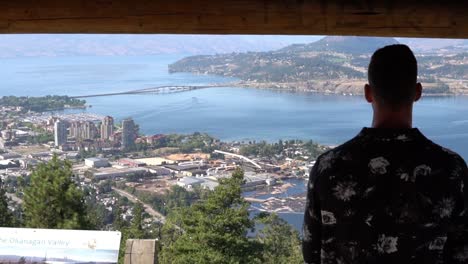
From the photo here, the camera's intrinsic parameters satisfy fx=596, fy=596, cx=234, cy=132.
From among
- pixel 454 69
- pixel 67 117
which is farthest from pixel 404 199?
pixel 67 117

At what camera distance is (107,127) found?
12094 millimetres

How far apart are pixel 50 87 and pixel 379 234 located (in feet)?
49.4

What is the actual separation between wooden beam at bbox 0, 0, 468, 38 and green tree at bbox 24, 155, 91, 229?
14.2ft

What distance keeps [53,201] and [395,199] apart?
5.69 meters

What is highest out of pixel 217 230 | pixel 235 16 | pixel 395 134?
pixel 235 16

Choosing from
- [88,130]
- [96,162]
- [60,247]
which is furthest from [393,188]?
[88,130]

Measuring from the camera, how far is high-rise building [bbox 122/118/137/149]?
11077mm

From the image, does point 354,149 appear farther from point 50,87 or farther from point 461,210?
point 50,87

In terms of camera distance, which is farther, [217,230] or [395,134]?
[217,230]

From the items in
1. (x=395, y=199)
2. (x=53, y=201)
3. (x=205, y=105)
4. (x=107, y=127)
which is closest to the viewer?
(x=395, y=199)

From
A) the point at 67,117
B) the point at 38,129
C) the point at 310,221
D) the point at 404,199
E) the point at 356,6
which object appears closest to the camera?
the point at 404,199

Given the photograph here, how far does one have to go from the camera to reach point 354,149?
1294 mm

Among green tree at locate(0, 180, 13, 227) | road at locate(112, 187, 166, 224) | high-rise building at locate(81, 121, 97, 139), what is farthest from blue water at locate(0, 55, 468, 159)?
green tree at locate(0, 180, 13, 227)

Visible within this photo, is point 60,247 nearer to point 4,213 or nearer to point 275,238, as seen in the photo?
point 4,213
